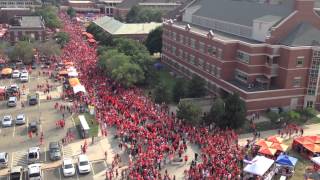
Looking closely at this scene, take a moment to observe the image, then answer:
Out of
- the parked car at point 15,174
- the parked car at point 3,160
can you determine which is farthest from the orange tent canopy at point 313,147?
the parked car at point 3,160

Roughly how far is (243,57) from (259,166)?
75.7 feet

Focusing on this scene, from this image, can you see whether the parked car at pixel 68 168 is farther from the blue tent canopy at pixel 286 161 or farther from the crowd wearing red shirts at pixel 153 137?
the blue tent canopy at pixel 286 161

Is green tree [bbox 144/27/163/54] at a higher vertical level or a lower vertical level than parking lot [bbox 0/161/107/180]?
higher

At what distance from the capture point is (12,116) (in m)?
50.2

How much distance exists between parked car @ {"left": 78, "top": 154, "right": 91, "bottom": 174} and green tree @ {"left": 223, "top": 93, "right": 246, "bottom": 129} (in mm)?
15959

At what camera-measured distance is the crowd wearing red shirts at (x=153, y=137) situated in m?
35.0

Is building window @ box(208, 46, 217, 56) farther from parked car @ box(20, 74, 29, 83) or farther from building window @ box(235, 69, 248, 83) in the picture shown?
parked car @ box(20, 74, 29, 83)

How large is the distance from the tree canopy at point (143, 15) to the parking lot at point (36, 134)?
224 ft

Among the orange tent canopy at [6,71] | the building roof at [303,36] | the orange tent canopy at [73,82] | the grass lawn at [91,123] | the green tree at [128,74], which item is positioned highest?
the building roof at [303,36]

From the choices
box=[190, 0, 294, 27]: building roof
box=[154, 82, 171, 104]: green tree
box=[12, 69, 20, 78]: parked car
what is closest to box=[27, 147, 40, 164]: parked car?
box=[154, 82, 171, 104]: green tree

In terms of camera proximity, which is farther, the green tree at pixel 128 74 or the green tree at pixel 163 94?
the green tree at pixel 128 74

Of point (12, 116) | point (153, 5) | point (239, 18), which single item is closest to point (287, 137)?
point (239, 18)

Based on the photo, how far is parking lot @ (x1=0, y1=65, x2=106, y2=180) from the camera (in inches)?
1475

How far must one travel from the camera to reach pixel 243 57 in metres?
54.4
